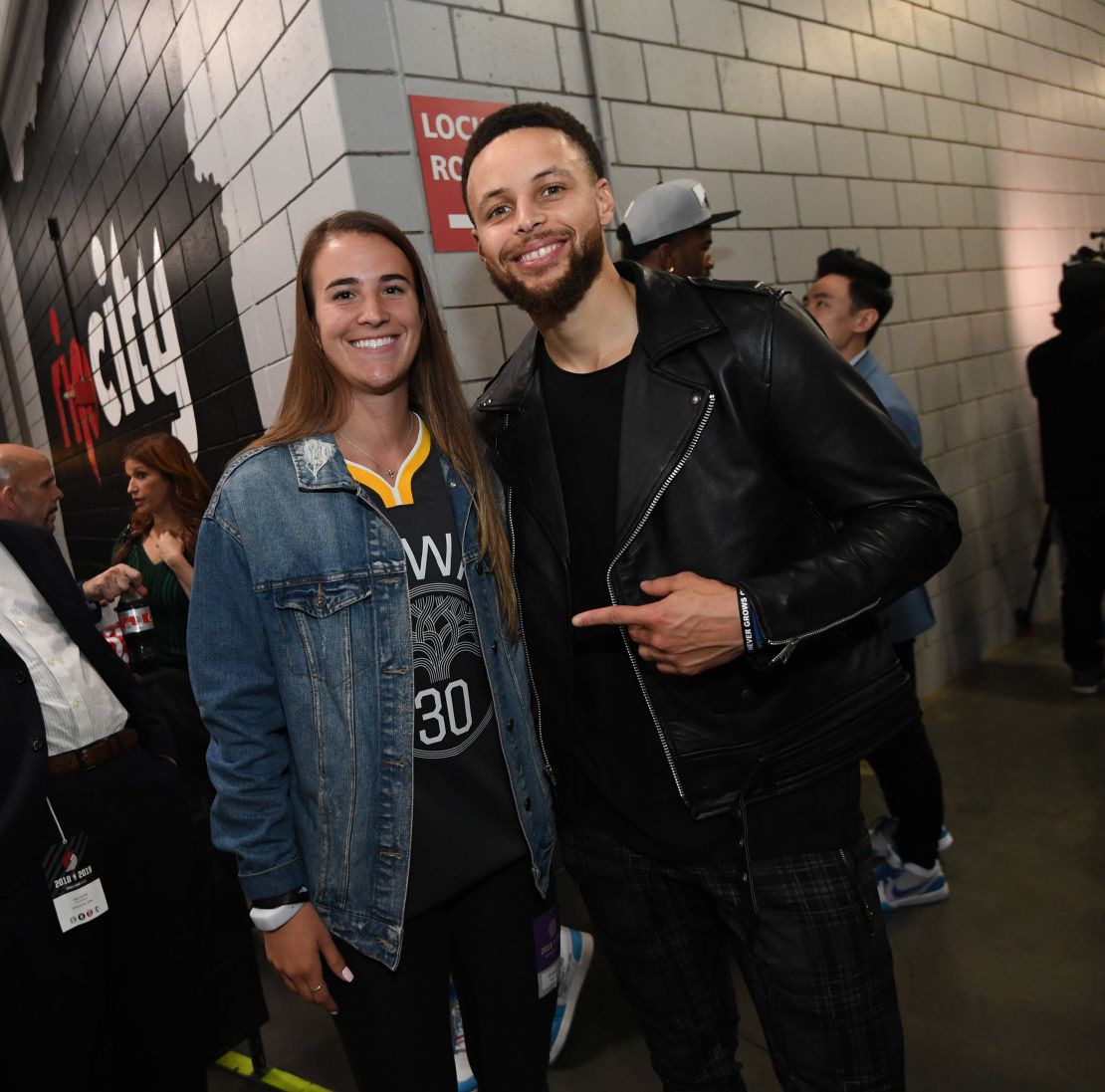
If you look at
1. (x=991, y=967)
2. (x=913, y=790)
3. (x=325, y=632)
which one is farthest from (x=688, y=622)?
(x=991, y=967)

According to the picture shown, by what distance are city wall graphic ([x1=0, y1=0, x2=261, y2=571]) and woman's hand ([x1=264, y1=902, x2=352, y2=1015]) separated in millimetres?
2084

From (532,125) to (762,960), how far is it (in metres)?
1.37

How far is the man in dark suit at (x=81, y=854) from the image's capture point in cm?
166

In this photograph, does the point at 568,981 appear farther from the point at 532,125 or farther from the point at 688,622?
the point at 532,125

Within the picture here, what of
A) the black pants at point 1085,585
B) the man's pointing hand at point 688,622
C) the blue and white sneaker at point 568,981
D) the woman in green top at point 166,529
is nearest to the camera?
the man's pointing hand at point 688,622

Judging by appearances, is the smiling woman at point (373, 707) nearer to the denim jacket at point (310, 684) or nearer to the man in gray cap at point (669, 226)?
the denim jacket at point (310, 684)

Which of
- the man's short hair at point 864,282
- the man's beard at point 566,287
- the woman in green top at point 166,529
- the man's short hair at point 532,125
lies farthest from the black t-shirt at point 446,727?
the man's short hair at point 864,282

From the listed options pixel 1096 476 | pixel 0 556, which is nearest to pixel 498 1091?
pixel 0 556

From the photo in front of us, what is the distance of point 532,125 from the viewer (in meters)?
1.41

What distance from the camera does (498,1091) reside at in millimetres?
1401

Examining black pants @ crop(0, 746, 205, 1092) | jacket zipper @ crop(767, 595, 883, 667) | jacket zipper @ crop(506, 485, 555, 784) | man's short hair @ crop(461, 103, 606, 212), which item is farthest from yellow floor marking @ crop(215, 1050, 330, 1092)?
man's short hair @ crop(461, 103, 606, 212)

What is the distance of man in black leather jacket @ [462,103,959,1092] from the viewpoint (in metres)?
1.23

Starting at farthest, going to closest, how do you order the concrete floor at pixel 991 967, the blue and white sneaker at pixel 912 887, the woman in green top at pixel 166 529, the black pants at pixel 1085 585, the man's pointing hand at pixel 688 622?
the black pants at pixel 1085 585, the woman in green top at pixel 166 529, the blue and white sneaker at pixel 912 887, the concrete floor at pixel 991 967, the man's pointing hand at pixel 688 622

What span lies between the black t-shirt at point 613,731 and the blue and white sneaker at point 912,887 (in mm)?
1340
